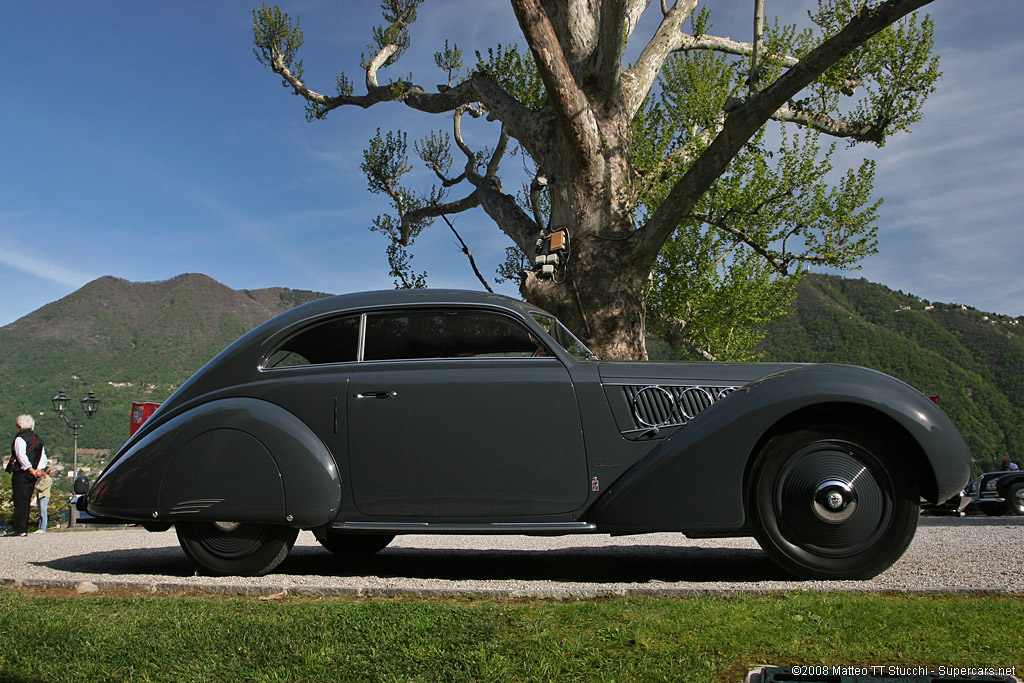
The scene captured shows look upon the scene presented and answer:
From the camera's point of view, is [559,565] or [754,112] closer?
[559,565]

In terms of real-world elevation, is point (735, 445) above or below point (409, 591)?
above

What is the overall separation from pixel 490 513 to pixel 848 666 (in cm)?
233

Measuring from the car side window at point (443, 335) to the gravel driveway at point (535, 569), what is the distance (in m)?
1.44

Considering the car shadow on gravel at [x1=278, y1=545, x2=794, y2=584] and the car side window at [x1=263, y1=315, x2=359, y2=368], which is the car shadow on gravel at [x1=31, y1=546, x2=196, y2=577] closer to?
the car shadow on gravel at [x1=278, y1=545, x2=794, y2=584]

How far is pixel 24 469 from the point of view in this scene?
10820mm

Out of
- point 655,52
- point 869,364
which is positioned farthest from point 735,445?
point 869,364

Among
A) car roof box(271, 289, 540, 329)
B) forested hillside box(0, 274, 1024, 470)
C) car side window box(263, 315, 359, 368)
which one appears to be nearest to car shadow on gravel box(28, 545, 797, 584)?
car side window box(263, 315, 359, 368)

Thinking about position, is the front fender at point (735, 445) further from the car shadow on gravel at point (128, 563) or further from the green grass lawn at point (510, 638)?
the car shadow on gravel at point (128, 563)

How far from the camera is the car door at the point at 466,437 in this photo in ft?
14.5

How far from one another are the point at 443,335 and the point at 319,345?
865 millimetres

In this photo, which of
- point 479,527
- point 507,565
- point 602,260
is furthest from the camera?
Result: point 602,260

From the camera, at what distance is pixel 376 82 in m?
Answer: 18.5

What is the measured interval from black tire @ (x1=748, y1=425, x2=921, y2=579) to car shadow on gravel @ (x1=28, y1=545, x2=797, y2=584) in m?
0.24

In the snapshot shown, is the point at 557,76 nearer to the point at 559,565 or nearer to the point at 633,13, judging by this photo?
the point at 633,13
